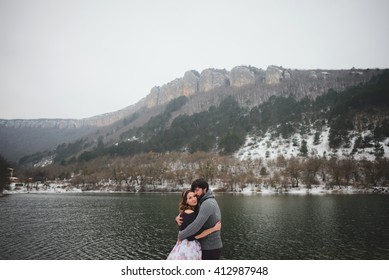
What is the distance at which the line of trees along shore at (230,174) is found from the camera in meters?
76.8

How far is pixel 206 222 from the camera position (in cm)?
546

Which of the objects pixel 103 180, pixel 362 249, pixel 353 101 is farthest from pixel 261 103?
pixel 362 249

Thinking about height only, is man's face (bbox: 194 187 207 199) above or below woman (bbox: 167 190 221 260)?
above

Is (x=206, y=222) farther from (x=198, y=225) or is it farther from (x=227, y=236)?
(x=227, y=236)

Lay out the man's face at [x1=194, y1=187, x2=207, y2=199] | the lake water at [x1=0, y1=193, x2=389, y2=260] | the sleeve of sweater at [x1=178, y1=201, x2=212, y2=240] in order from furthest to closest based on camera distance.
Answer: the lake water at [x1=0, y1=193, x2=389, y2=260] < the man's face at [x1=194, y1=187, x2=207, y2=199] < the sleeve of sweater at [x1=178, y1=201, x2=212, y2=240]

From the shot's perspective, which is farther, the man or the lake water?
the lake water

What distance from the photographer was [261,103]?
158 metres

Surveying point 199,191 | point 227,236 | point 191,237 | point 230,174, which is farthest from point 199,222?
point 230,174

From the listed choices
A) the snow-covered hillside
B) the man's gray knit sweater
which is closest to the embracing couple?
the man's gray knit sweater

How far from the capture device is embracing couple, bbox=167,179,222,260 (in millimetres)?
5145

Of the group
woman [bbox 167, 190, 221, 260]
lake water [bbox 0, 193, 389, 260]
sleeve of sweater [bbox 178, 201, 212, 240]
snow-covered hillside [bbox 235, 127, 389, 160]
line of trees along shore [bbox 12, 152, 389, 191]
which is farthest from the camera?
snow-covered hillside [bbox 235, 127, 389, 160]

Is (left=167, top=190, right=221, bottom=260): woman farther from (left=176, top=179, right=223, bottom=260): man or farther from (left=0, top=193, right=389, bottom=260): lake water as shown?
(left=0, top=193, right=389, bottom=260): lake water

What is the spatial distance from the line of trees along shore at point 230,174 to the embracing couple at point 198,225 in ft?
264
